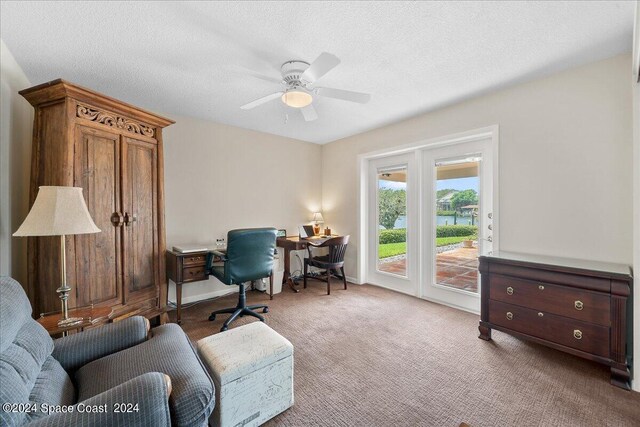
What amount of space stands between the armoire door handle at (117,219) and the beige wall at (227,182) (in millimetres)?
943

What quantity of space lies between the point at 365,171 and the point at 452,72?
2120 mm

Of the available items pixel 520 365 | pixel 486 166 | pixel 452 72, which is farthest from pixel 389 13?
pixel 520 365

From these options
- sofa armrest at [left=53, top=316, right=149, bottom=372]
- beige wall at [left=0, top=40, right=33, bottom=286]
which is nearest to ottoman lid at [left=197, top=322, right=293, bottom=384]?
sofa armrest at [left=53, top=316, right=149, bottom=372]

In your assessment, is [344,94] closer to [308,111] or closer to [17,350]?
[308,111]

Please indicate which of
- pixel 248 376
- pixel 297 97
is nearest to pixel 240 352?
pixel 248 376

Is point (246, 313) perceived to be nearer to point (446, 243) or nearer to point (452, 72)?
point (446, 243)

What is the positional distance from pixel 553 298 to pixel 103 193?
387 centimetres

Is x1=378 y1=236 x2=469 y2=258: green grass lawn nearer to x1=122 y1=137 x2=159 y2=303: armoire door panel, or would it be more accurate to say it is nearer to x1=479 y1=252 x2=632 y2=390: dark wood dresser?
x1=479 y1=252 x2=632 y2=390: dark wood dresser

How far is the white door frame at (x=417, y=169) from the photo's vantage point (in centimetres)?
281

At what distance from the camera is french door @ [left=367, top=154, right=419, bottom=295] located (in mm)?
3727

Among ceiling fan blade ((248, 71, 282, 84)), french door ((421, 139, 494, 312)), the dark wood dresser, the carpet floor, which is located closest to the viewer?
the carpet floor

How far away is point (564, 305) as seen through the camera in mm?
2047

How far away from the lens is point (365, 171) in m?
4.34

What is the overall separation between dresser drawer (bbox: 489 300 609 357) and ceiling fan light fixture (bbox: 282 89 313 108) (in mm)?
2449
